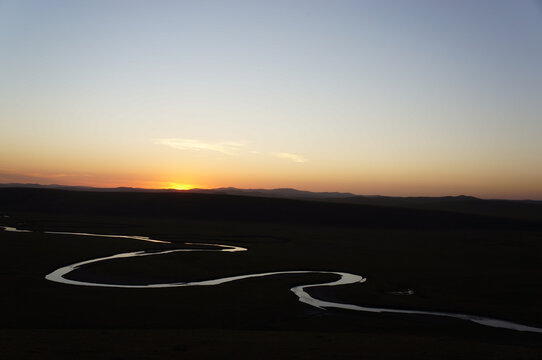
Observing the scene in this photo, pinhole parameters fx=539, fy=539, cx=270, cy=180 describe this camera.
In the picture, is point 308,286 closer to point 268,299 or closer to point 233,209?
point 268,299

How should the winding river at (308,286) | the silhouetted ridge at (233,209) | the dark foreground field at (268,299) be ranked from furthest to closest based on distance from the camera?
the silhouetted ridge at (233,209), the winding river at (308,286), the dark foreground field at (268,299)

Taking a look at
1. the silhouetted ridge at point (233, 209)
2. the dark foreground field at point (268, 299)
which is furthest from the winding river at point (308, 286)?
the silhouetted ridge at point (233, 209)

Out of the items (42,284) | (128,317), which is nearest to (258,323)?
(128,317)

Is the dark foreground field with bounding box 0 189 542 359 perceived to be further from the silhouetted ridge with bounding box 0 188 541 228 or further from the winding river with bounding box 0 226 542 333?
the silhouetted ridge with bounding box 0 188 541 228

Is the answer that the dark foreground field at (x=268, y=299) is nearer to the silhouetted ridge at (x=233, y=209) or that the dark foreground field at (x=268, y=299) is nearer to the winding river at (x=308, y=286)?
the winding river at (x=308, y=286)

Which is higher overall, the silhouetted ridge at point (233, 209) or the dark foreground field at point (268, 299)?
the silhouetted ridge at point (233, 209)

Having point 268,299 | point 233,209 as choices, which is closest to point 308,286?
point 268,299

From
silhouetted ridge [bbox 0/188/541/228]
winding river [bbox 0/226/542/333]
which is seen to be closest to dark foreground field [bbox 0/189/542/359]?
winding river [bbox 0/226/542/333]

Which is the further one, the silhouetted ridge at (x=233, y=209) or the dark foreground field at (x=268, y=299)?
the silhouetted ridge at (x=233, y=209)

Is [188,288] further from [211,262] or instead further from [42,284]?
[211,262]
